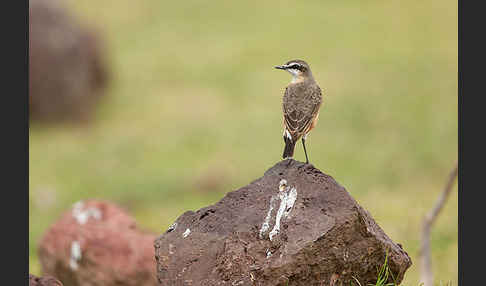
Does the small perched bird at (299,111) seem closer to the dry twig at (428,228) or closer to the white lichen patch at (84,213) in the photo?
the dry twig at (428,228)

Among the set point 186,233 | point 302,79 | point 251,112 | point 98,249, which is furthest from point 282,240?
point 251,112

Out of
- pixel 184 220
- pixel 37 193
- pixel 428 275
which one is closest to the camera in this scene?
pixel 184 220

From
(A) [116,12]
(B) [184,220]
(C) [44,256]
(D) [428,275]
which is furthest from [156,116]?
(B) [184,220]

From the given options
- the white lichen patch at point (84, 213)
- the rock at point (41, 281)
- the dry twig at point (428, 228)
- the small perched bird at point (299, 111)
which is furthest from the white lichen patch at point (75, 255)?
the dry twig at point (428, 228)

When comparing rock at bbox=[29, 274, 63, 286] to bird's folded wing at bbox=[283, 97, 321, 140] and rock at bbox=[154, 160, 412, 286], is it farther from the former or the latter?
bird's folded wing at bbox=[283, 97, 321, 140]

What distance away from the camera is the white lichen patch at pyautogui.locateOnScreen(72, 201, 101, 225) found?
34.7 feet

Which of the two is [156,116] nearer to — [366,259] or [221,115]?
[221,115]

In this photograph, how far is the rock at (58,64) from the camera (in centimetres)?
1980

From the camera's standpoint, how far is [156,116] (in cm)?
2005

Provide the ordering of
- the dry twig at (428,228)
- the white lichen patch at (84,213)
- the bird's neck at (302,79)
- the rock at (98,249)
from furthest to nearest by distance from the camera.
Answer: the white lichen patch at (84,213), the dry twig at (428,228), the rock at (98,249), the bird's neck at (302,79)

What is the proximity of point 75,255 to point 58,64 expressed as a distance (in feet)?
34.5

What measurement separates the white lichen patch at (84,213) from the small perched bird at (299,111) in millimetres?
3816

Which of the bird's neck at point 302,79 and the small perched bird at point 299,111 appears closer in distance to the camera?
the small perched bird at point 299,111

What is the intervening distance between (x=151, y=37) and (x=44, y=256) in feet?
45.9
